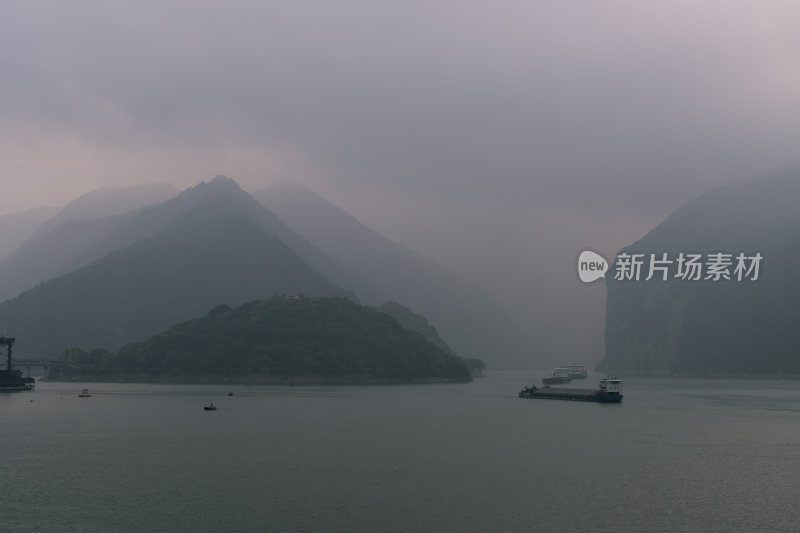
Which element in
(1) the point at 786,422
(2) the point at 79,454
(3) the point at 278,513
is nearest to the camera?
(3) the point at 278,513

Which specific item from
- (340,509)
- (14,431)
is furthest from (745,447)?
(14,431)

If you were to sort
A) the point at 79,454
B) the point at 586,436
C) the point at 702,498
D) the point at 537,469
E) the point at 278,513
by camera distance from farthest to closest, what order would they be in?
the point at 586,436 → the point at 79,454 → the point at 537,469 → the point at 702,498 → the point at 278,513

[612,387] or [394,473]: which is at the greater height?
[394,473]

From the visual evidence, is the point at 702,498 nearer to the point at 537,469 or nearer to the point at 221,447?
the point at 537,469

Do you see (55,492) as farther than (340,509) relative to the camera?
Yes

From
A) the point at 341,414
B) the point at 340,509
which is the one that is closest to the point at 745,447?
the point at 340,509

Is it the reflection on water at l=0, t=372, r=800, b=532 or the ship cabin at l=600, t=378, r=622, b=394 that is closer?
the reflection on water at l=0, t=372, r=800, b=532

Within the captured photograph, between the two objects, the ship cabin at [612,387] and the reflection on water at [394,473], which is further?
the ship cabin at [612,387]

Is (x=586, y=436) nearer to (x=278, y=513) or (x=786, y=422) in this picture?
(x=786, y=422)
